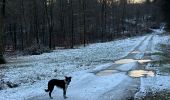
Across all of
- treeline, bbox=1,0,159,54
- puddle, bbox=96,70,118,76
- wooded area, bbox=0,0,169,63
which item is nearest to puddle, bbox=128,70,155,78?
puddle, bbox=96,70,118,76

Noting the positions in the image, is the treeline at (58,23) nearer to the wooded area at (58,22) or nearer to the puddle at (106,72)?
the wooded area at (58,22)

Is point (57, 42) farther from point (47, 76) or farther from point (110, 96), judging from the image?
point (110, 96)

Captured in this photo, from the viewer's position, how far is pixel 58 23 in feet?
357

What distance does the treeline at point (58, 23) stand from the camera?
79625 millimetres

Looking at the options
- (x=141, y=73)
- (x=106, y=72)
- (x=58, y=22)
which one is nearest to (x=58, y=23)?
(x=58, y=22)

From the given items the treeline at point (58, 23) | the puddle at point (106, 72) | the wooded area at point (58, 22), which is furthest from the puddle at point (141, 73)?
the wooded area at point (58, 22)

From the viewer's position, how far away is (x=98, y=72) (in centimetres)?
2711

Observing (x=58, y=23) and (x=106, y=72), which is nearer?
(x=106, y=72)

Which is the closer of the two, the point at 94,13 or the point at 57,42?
the point at 57,42

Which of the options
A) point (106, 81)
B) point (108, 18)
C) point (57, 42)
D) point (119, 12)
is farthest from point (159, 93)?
point (119, 12)

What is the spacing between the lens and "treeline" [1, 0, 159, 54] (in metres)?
79.6

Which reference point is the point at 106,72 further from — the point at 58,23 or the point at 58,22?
the point at 58,22

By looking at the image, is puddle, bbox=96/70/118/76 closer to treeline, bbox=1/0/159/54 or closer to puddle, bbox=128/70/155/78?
puddle, bbox=128/70/155/78

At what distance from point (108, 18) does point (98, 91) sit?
118663 mm
